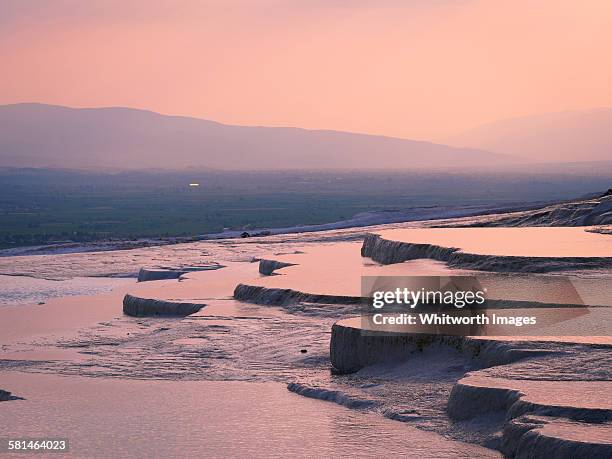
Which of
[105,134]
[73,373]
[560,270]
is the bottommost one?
[73,373]

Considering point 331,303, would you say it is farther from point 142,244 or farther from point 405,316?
point 142,244

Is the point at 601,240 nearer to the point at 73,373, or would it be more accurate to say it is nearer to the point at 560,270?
the point at 560,270

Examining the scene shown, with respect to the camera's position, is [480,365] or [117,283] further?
[117,283]

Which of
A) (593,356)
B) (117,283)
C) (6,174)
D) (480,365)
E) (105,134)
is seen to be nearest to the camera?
(593,356)

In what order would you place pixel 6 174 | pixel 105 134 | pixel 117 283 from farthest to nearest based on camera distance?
1. pixel 105 134
2. pixel 6 174
3. pixel 117 283

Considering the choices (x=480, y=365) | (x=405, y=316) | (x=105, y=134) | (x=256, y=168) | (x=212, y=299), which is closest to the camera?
(x=480, y=365)

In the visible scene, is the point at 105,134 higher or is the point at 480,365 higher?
the point at 105,134

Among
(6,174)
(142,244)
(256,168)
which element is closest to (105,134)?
(256,168)

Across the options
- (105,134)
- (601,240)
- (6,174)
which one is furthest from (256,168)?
(601,240)

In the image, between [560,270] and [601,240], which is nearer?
[560,270]
